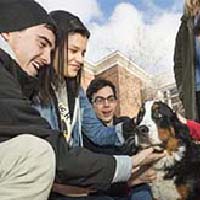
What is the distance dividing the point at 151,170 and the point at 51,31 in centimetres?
186

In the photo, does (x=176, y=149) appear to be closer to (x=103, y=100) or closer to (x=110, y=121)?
(x=110, y=121)

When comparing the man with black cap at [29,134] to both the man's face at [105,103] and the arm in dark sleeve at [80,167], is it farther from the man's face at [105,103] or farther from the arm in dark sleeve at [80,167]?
the man's face at [105,103]

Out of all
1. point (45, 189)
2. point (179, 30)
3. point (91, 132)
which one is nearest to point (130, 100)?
point (179, 30)

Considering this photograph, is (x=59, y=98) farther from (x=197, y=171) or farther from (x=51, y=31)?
(x=197, y=171)

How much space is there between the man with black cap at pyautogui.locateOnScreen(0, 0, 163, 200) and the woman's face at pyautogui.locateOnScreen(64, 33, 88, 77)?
2.44ft

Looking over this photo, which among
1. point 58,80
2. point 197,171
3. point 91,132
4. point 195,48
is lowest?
point 197,171

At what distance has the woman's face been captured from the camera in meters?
3.98

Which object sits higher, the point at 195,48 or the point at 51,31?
the point at 195,48

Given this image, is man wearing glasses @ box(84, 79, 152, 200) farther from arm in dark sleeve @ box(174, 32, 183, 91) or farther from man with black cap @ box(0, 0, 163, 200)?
man with black cap @ box(0, 0, 163, 200)

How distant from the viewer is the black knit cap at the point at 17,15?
2809 millimetres

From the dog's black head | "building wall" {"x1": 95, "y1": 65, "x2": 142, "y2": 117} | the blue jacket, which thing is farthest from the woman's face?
"building wall" {"x1": 95, "y1": 65, "x2": 142, "y2": 117}

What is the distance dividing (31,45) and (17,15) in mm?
178

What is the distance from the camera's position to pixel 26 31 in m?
2.86

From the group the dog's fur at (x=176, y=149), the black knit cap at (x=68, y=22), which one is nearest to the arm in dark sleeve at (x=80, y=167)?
the black knit cap at (x=68, y=22)
